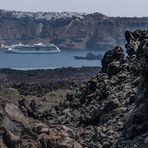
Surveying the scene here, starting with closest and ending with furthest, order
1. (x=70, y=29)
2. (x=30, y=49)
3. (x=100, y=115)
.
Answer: (x=100, y=115), (x=30, y=49), (x=70, y=29)

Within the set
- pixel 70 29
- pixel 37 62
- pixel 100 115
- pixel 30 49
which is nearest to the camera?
pixel 100 115

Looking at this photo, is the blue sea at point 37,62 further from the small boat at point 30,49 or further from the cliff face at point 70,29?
the cliff face at point 70,29

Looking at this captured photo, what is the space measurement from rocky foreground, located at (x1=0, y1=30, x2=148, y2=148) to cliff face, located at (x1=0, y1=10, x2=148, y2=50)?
11790 centimetres

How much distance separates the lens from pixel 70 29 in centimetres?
14812

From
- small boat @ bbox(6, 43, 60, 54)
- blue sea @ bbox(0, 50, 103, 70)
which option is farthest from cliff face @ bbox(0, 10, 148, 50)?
small boat @ bbox(6, 43, 60, 54)

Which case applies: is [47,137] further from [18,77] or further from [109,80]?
[18,77]

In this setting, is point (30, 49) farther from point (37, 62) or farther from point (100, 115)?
point (100, 115)

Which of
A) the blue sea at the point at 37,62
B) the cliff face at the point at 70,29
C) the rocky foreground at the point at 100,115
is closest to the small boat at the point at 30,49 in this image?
the blue sea at the point at 37,62

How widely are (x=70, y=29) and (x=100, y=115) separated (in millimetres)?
132551

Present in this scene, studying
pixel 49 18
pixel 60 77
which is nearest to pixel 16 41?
pixel 49 18

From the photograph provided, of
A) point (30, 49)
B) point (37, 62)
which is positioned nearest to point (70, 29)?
point (30, 49)

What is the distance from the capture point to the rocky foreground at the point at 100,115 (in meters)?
12.0

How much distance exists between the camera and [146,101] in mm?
13281

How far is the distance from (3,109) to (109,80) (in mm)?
6393
